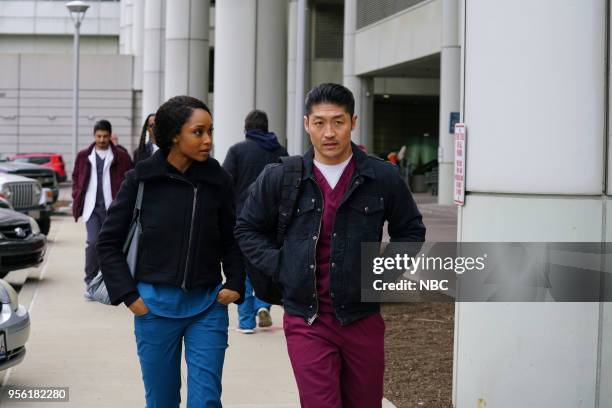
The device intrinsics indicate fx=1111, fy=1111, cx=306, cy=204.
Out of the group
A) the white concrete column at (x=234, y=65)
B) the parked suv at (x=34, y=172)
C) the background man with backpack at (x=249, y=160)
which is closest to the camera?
the background man with backpack at (x=249, y=160)

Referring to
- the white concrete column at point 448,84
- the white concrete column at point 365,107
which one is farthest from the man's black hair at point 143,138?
the white concrete column at point 365,107

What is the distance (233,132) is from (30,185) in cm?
376

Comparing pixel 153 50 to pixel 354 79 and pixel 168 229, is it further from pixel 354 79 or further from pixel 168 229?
pixel 168 229

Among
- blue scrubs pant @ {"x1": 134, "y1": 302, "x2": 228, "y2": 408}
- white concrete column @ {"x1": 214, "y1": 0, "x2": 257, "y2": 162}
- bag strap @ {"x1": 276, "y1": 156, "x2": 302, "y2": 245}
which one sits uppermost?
white concrete column @ {"x1": 214, "y1": 0, "x2": 257, "y2": 162}

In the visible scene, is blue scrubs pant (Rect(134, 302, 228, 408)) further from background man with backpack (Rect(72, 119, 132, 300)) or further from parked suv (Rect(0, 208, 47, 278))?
parked suv (Rect(0, 208, 47, 278))

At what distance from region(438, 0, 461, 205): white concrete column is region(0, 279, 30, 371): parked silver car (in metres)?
22.5

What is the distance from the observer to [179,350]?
5387 millimetres

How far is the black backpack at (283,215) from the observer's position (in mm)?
4789

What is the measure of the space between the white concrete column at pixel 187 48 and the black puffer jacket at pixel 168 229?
24.0 m

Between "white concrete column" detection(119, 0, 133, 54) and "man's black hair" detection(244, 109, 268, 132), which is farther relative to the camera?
"white concrete column" detection(119, 0, 133, 54)

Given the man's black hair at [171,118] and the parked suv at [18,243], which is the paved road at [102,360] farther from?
the man's black hair at [171,118]

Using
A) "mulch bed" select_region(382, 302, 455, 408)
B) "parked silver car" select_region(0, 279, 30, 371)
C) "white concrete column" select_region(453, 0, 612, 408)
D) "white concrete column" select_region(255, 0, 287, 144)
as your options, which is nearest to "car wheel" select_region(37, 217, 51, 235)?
"white concrete column" select_region(255, 0, 287, 144)

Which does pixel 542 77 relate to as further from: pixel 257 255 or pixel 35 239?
pixel 35 239

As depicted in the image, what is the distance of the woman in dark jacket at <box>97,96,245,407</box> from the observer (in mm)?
5254
